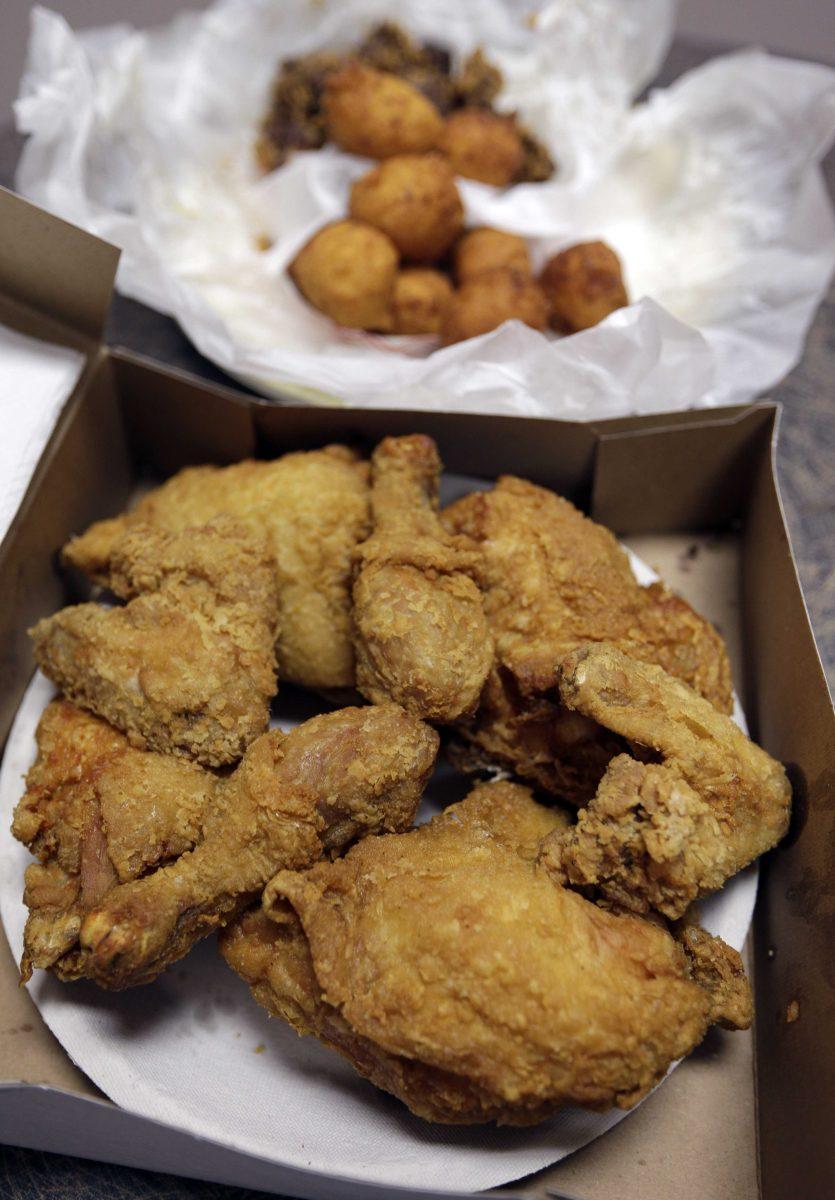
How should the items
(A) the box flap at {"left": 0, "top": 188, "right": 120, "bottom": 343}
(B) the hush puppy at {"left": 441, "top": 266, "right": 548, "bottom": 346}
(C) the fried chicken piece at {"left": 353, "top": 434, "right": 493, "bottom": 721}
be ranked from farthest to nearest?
(B) the hush puppy at {"left": 441, "top": 266, "right": 548, "bottom": 346}, (A) the box flap at {"left": 0, "top": 188, "right": 120, "bottom": 343}, (C) the fried chicken piece at {"left": 353, "top": 434, "right": 493, "bottom": 721}

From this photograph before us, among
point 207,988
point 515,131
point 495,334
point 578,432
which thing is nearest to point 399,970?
point 207,988

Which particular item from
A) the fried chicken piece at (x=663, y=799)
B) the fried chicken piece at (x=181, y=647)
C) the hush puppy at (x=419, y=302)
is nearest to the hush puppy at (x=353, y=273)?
the hush puppy at (x=419, y=302)

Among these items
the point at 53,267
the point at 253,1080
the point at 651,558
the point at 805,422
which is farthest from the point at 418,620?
the point at 805,422

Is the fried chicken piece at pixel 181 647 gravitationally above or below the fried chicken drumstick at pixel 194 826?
above

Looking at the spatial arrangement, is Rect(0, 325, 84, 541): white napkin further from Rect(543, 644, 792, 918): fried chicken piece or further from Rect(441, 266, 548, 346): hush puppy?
Rect(543, 644, 792, 918): fried chicken piece

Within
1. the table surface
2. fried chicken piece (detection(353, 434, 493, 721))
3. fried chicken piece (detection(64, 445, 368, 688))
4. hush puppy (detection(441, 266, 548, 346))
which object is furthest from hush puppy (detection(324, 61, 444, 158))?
fried chicken piece (detection(353, 434, 493, 721))

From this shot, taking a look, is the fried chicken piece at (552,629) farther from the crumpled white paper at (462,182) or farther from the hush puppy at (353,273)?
the hush puppy at (353,273)

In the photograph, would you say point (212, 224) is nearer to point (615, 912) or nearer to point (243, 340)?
point (243, 340)

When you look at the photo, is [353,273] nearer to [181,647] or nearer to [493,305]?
[493,305]

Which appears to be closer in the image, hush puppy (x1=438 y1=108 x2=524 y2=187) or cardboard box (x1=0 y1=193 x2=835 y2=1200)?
cardboard box (x1=0 y1=193 x2=835 y2=1200)
